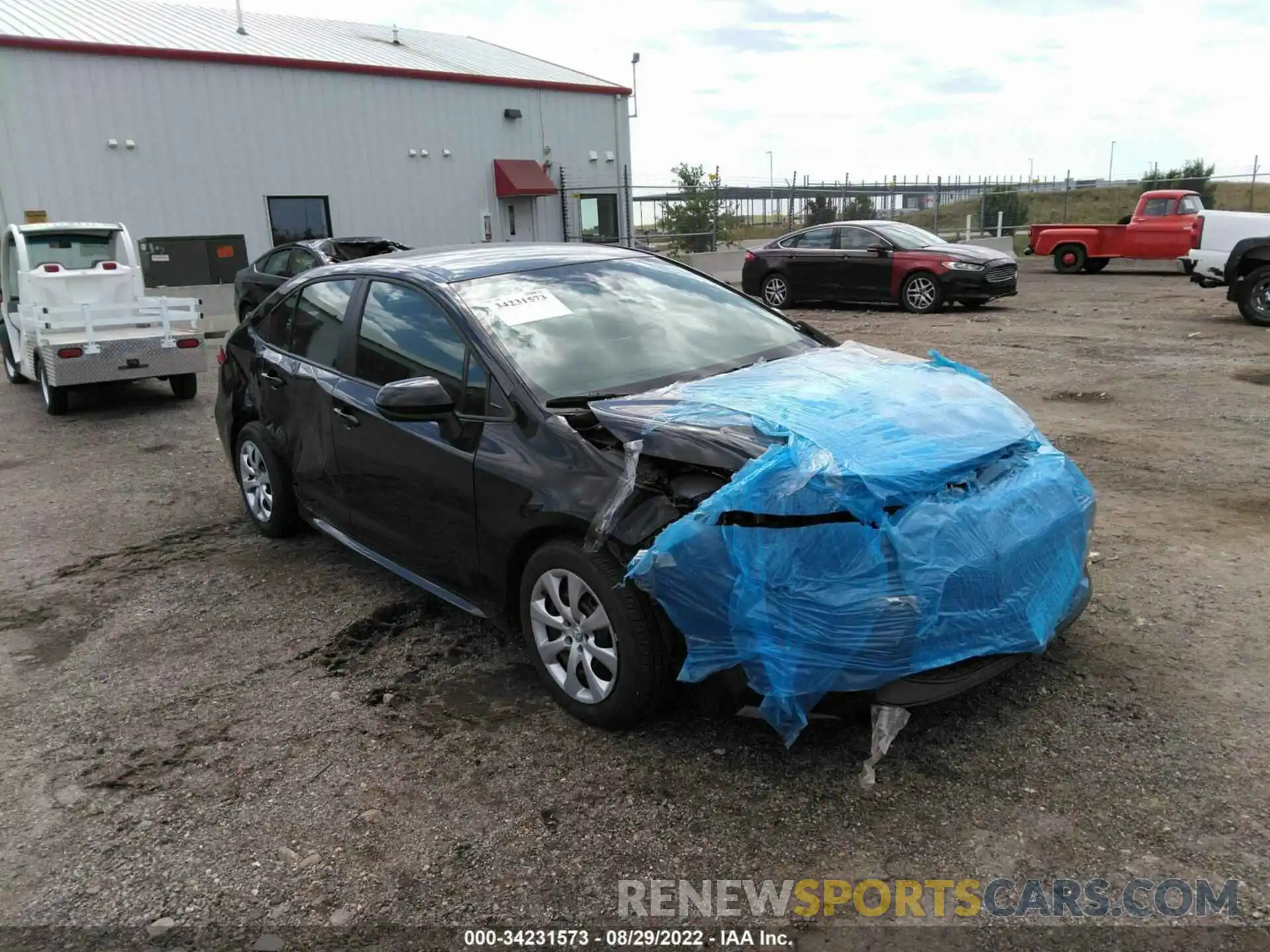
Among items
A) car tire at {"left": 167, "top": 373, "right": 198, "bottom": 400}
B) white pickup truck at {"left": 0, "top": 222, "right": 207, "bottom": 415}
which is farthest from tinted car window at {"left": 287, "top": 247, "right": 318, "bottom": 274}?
car tire at {"left": 167, "top": 373, "right": 198, "bottom": 400}

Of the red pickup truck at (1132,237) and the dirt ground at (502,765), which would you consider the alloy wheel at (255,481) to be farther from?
the red pickup truck at (1132,237)

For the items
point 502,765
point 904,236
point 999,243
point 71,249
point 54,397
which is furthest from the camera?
point 999,243

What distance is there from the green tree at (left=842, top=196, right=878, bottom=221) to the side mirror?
96.4 feet

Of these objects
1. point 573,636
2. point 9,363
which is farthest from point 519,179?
point 573,636

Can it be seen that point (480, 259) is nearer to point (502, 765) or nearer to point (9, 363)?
point (502, 765)

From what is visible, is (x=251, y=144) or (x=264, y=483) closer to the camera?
(x=264, y=483)

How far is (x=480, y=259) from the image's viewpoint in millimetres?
4520

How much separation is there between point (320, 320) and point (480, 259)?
3.17 ft

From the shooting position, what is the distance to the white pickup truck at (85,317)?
9.84m

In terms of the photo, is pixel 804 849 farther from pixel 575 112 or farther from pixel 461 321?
pixel 575 112

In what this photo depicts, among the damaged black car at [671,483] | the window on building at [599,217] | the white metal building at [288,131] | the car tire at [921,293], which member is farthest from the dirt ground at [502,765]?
the window on building at [599,217]

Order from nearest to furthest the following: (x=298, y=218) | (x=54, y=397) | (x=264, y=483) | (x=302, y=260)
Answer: (x=264, y=483)
(x=54, y=397)
(x=302, y=260)
(x=298, y=218)

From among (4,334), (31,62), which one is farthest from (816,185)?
(4,334)

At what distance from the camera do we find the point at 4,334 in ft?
40.2
